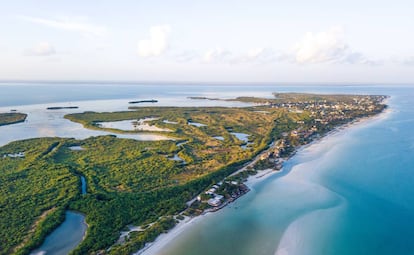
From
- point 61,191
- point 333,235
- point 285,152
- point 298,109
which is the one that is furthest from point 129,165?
point 298,109

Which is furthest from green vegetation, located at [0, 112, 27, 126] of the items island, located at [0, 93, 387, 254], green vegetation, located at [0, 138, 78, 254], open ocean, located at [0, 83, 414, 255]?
open ocean, located at [0, 83, 414, 255]

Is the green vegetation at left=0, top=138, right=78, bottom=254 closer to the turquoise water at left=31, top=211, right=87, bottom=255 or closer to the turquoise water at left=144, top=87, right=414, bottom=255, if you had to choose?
the turquoise water at left=31, top=211, right=87, bottom=255

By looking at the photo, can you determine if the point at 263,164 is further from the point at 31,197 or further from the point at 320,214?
the point at 31,197

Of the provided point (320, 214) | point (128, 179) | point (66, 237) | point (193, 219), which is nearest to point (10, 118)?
point (128, 179)

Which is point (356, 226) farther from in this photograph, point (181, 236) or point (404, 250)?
point (181, 236)

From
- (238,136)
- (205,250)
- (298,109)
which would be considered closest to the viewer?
(205,250)

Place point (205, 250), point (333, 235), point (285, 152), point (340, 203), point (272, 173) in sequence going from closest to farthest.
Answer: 1. point (205, 250)
2. point (333, 235)
3. point (340, 203)
4. point (272, 173)
5. point (285, 152)

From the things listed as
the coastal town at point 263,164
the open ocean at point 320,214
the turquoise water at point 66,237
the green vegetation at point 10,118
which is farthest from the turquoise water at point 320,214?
the green vegetation at point 10,118
